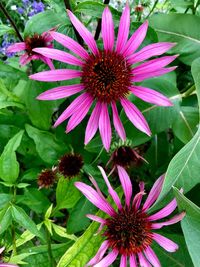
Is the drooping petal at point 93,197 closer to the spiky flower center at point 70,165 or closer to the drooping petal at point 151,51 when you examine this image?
the spiky flower center at point 70,165

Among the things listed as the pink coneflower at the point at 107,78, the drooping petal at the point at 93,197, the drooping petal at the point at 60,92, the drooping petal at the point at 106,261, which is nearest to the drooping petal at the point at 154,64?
the pink coneflower at the point at 107,78

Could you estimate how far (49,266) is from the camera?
759mm

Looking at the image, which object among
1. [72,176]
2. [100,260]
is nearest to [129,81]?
[72,176]

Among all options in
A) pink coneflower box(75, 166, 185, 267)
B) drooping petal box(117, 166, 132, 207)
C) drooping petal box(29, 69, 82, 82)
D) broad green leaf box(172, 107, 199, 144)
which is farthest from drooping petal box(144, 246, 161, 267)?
drooping petal box(29, 69, 82, 82)

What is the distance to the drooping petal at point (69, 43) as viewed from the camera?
0.64m

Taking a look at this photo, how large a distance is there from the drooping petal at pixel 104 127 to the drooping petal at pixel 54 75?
73mm

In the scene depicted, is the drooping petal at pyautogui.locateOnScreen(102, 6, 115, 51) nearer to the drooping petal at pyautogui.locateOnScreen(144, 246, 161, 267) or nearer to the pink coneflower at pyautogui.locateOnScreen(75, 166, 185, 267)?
the pink coneflower at pyautogui.locateOnScreen(75, 166, 185, 267)

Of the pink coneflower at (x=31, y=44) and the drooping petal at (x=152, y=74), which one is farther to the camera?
the pink coneflower at (x=31, y=44)

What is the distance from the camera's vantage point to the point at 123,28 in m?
0.67

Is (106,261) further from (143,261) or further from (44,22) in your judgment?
(44,22)

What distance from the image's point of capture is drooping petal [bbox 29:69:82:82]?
64 centimetres

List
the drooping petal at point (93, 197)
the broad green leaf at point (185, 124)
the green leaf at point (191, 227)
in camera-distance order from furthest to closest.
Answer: the broad green leaf at point (185, 124), the drooping petal at point (93, 197), the green leaf at point (191, 227)

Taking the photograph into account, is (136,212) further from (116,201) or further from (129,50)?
(129,50)

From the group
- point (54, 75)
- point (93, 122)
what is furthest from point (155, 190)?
point (54, 75)
